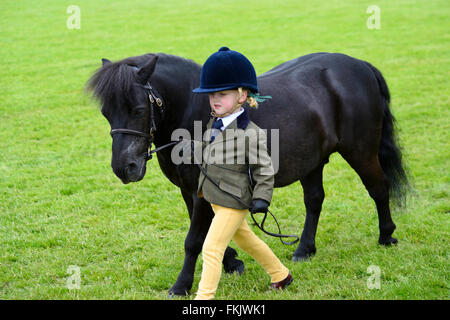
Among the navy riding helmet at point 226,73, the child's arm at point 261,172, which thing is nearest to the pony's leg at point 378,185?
the child's arm at point 261,172

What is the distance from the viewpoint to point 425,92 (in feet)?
36.8

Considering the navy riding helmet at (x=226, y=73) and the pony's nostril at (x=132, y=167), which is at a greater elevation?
the navy riding helmet at (x=226, y=73)

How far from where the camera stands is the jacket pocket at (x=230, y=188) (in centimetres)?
334

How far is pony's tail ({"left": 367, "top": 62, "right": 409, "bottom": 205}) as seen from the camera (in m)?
4.90

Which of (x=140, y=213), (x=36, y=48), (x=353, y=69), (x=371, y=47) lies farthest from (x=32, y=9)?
(x=353, y=69)

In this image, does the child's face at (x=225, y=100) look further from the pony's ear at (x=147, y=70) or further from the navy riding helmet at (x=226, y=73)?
the pony's ear at (x=147, y=70)

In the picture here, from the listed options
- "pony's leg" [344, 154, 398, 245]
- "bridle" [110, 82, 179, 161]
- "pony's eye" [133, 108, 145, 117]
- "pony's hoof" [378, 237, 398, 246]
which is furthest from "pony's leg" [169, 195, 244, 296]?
"pony's hoof" [378, 237, 398, 246]

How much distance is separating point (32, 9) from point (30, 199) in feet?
67.8

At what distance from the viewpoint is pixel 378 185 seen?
15.7 feet

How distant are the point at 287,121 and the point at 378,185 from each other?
52.3 inches

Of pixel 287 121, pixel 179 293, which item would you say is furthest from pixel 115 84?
pixel 179 293

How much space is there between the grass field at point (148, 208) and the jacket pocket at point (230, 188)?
103 centimetres

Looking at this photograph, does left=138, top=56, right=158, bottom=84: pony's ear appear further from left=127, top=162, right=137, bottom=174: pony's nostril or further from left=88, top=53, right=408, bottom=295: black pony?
left=127, top=162, right=137, bottom=174: pony's nostril
